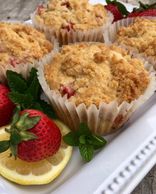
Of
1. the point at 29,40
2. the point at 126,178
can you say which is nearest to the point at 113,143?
the point at 126,178

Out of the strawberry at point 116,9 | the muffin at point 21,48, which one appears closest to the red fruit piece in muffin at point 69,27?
the muffin at point 21,48

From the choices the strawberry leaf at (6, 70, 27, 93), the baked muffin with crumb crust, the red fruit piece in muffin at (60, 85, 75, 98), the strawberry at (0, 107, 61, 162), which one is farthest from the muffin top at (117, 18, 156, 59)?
the strawberry at (0, 107, 61, 162)

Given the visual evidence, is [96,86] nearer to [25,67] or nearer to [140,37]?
[25,67]

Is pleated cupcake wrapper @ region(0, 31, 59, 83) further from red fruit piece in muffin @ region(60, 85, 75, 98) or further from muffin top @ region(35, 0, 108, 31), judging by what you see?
muffin top @ region(35, 0, 108, 31)

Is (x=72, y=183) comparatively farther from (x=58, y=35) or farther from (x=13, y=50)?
(x=58, y=35)

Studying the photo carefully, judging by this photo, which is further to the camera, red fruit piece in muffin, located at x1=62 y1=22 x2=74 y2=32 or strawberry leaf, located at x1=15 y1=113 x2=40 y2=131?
red fruit piece in muffin, located at x1=62 y1=22 x2=74 y2=32

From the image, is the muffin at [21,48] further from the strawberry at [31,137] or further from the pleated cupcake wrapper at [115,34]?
the strawberry at [31,137]
